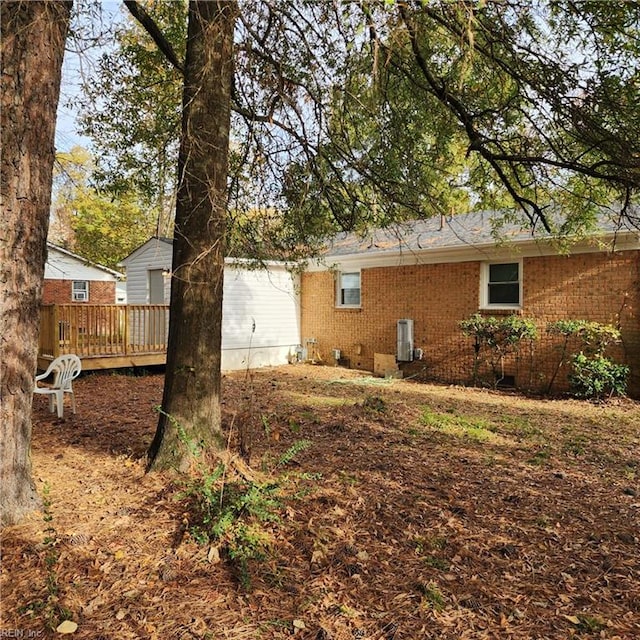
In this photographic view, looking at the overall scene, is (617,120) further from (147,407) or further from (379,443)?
(147,407)

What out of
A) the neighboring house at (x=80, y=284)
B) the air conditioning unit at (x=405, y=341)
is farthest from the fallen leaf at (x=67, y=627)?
the neighboring house at (x=80, y=284)

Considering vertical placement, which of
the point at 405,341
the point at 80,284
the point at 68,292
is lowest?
the point at 405,341

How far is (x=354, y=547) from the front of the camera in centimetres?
310

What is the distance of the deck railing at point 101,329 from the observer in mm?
10641

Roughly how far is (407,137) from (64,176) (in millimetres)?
4198

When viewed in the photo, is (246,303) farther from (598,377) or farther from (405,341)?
(598,377)

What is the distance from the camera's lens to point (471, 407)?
861 cm

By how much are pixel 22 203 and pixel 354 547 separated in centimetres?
303

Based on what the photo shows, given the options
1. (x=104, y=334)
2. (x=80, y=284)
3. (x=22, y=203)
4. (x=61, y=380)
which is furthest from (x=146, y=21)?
(x=80, y=284)

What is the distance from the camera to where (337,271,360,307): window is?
47.8 ft

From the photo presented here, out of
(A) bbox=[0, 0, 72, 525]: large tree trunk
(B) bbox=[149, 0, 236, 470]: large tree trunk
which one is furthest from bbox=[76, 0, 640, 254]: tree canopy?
(A) bbox=[0, 0, 72, 525]: large tree trunk

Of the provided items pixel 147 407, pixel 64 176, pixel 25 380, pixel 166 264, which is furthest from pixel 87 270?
pixel 25 380

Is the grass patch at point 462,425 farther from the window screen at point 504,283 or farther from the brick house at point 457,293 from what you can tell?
the window screen at point 504,283

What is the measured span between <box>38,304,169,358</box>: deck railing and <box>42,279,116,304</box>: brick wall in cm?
1483
